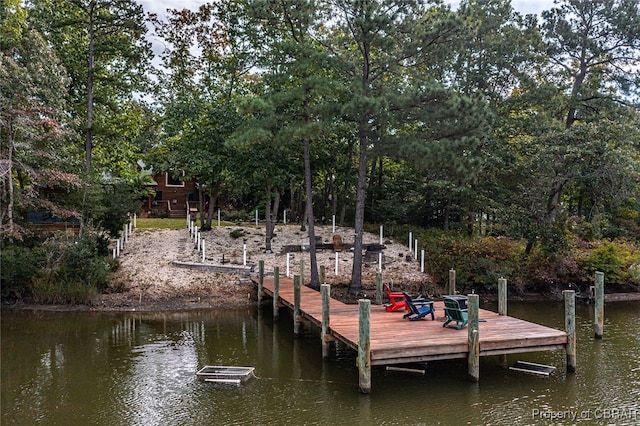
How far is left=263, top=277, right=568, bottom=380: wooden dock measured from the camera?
29.0 feet

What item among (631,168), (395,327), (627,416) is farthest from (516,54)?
(627,416)

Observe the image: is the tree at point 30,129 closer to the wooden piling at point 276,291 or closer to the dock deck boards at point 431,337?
the wooden piling at point 276,291

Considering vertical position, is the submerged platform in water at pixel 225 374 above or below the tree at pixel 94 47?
below

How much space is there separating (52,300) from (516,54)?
20.4 meters

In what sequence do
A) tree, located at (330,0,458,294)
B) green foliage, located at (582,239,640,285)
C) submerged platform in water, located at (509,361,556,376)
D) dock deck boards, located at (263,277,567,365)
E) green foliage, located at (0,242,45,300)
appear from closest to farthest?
dock deck boards, located at (263,277,567,365) → submerged platform in water, located at (509,361,556,376) → tree, located at (330,0,458,294) → green foliage, located at (0,242,45,300) → green foliage, located at (582,239,640,285)

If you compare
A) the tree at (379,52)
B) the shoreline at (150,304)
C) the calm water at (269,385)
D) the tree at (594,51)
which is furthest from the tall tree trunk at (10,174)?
the tree at (594,51)

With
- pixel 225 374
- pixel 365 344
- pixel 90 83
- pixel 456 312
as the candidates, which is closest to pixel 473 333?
pixel 456 312

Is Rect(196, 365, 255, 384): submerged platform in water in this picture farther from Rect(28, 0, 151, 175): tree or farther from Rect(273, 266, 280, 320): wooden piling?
Rect(28, 0, 151, 175): tree

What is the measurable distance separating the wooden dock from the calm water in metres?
0.64

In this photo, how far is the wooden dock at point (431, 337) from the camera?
8.84 m

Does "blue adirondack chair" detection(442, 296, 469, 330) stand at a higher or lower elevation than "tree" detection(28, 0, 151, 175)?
lower

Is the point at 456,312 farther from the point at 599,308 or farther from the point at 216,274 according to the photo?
the point at 216,274

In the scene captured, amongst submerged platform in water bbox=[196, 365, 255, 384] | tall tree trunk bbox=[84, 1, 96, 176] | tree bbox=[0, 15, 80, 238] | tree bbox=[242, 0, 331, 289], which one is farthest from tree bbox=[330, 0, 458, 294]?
tall tree trunk bbox=[84, 1, 96, 176]

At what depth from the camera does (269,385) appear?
30.2ft
